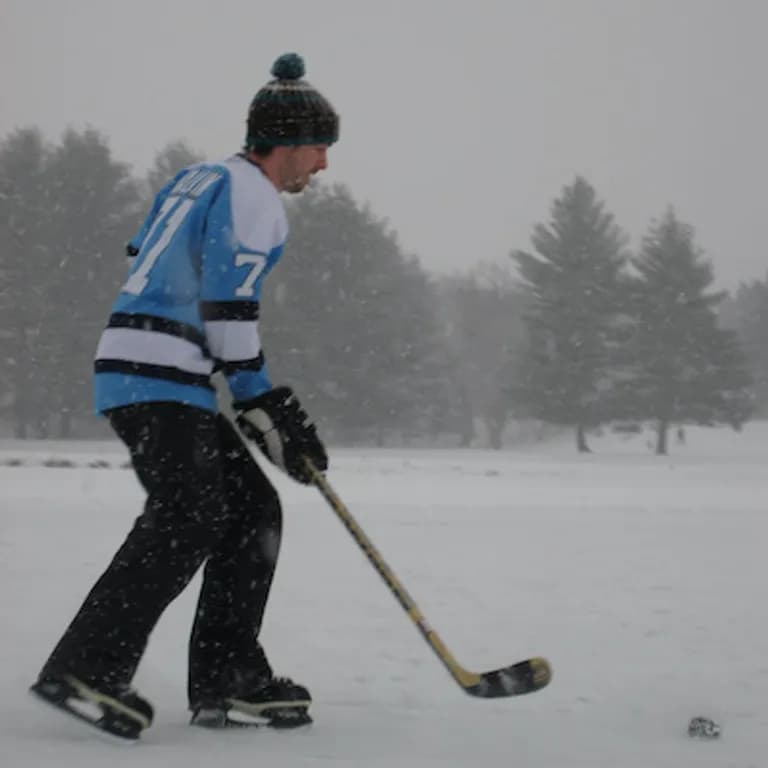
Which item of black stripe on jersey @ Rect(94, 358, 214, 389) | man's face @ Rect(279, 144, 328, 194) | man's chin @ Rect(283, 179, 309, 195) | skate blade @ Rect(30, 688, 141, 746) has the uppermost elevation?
man's face @ Rect(279, 144, 328, 194)

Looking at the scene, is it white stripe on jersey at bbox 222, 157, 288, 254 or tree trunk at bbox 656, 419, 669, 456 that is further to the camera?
tree trunk at bbox 656, 419, 669, 456

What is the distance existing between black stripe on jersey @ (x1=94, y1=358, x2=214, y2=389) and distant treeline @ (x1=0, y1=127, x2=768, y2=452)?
34720 mm

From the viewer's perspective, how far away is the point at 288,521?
7938 mm

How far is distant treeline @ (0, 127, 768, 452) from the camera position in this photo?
37250mm

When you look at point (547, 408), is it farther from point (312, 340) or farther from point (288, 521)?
point (288, 521)

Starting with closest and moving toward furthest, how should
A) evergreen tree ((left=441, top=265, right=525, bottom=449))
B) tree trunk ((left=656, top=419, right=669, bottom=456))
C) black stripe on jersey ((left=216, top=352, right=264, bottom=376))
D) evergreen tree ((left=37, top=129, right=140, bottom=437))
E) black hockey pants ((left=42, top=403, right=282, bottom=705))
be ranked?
black hockey pants ((left=42, top=403, right=282, bottom=705)) → black stripe on jersey ((left=216, top=352, right=264, bottom=376)) → evergreen tree ((left=37, top=129, right=140, bottom=437)) → tree trunk ((left=656, top=419, right=669, bottom=456)) → evergreen tree ((left=441, top=265, right=525, bottom=449))

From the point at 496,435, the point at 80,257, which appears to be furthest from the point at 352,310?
the point at 496,435

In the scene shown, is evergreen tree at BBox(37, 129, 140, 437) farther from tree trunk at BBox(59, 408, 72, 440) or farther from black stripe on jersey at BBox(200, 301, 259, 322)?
black stripe on jersey at BBox(200, 301, 259, 322)

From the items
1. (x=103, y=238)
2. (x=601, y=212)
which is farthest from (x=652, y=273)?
(x=103, y=238)

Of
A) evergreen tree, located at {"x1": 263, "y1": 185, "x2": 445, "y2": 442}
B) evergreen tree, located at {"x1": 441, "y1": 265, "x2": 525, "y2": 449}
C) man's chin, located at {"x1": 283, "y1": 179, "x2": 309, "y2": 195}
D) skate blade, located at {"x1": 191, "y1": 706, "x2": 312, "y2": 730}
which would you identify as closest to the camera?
skate blade, located at {"x1": 191, "y1": 706, "x2": 312, "y2": 730}

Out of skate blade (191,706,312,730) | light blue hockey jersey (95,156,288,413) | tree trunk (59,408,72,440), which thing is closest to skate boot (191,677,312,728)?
skate blade (191,706,312,730)

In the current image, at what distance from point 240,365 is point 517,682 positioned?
115cm

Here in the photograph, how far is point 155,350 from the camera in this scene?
271 centimetres

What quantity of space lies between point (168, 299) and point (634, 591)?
3406mm
